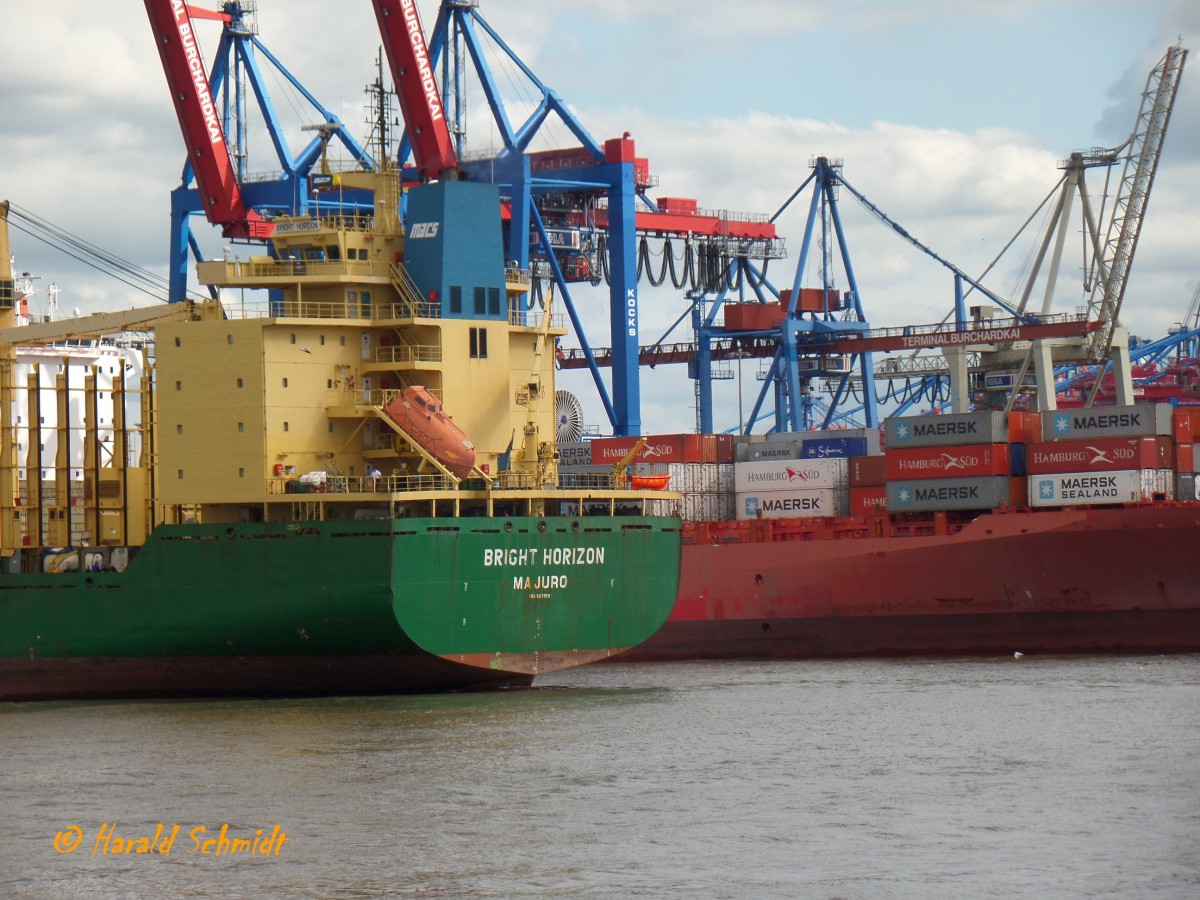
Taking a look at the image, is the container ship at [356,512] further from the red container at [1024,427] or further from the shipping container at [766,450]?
the shipping container at [766,450]

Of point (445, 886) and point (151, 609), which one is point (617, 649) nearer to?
point (151, 609)

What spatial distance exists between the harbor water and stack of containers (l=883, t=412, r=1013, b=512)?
11401 mm

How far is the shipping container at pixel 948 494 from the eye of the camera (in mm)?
43781

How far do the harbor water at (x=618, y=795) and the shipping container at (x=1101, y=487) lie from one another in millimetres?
9930

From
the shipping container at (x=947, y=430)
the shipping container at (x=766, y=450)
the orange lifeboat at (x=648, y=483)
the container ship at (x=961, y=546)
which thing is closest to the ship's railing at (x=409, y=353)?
the orange lifeboat at (x=648, y=483)

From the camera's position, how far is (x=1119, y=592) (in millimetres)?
41469

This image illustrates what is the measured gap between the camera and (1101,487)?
42594 millimetres

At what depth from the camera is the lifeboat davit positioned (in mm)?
32312

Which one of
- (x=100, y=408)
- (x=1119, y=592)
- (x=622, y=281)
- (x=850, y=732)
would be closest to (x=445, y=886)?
(x=850, y=732)

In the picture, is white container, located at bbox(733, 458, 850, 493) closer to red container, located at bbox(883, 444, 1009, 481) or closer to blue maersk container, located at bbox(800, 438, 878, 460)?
blue maersk container, located at bbox(800, 438, 878, 460)

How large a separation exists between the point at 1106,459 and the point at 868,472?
686 centimetres

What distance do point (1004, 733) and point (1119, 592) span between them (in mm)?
15722

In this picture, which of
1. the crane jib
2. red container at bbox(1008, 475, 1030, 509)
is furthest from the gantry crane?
red container at bbox(1008, 475, 1030, 509)

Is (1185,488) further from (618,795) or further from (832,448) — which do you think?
(618,795)
